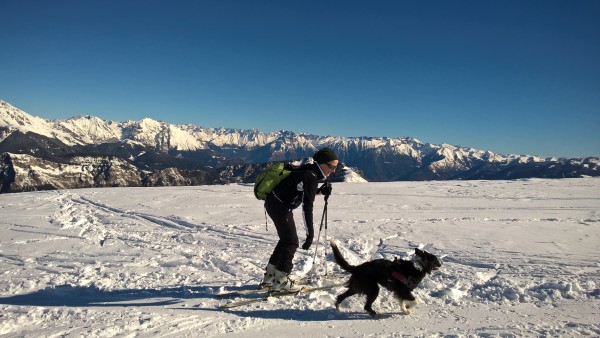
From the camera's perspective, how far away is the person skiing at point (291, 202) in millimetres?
6176

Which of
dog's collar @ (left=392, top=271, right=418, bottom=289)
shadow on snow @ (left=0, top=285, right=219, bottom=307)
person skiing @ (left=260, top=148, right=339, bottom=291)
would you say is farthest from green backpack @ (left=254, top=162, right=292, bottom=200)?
dog's collar @ (left=392, top=271, right=418, bottom=289)

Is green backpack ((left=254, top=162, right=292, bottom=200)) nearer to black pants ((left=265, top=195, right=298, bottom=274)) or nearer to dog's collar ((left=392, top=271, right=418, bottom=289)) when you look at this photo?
black pants ((left=265, top=195, right=298, bottom=274))

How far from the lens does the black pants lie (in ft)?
21.0

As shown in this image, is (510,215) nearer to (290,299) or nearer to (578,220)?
(578,220)

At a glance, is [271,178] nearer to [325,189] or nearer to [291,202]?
[291,202]

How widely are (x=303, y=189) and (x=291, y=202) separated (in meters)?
0.36

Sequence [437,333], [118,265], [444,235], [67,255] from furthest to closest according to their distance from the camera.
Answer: [444,235] < [67,255] < [118,265] < [437,333]

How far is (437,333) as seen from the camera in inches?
207

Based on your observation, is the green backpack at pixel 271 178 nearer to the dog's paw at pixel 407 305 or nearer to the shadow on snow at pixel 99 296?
the shadow on snow at pixel 99 296

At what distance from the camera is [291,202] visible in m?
6.36

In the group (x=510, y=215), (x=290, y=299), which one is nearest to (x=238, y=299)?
(x=290, y=299)

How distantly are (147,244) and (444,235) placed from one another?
9912mm

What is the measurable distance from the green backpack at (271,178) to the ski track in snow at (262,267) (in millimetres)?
1844

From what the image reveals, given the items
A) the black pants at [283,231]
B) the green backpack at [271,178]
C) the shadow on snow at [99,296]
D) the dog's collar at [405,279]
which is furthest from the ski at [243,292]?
the dog's collar at [405,279]
